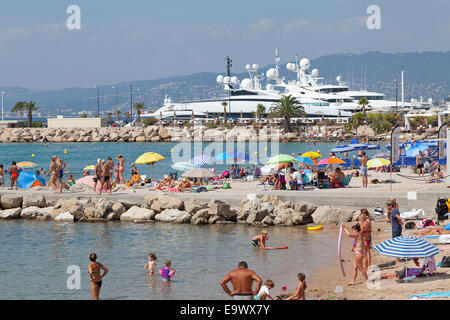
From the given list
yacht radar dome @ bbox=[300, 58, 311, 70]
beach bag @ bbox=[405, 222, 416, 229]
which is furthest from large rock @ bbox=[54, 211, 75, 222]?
yacht radar dome @ bbox=[300, 58, 311, 70]

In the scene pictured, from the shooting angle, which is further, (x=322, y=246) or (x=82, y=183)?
(x=82, y=183)

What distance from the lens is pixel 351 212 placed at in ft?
64.1

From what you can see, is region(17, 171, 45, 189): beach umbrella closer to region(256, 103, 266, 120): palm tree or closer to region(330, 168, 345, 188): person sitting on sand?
region(330, 168, 345, 188): person sitting on sand

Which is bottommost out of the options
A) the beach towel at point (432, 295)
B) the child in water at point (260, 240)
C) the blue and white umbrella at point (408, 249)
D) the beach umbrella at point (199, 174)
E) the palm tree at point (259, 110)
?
the child in water at point (260, 240)

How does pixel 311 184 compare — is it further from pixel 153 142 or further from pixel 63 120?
pixel 63 120

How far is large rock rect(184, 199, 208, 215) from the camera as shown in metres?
21.2

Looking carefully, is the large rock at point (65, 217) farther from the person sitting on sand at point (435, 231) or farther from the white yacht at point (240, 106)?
the white yacht at point (240, 106)

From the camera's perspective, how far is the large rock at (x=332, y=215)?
64.0 feet

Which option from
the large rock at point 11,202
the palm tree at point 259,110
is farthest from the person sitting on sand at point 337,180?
the palm tree at point 259,110

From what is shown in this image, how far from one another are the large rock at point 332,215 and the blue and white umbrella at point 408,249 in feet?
25.0

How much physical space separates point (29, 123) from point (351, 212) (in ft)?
415

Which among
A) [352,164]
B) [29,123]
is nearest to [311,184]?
[352,164]

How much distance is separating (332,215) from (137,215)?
6352mm
